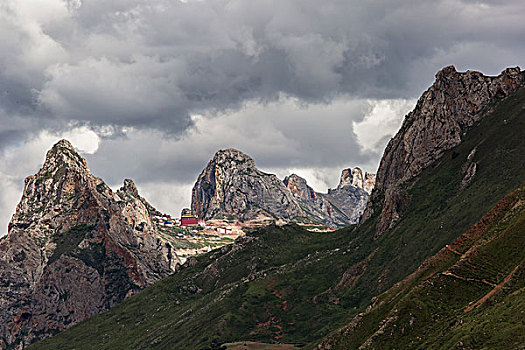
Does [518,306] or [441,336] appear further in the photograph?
[441,336]

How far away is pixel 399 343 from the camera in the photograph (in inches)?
7761

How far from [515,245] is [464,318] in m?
30.7

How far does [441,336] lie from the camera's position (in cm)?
18050

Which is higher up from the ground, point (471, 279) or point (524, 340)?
point (471, 279)

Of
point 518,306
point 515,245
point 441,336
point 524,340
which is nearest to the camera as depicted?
point 524,340

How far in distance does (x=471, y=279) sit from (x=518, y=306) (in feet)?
116

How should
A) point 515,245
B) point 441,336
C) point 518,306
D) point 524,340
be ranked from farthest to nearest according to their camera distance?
point 515,245, point 441,336, point 518,306, point 524,340

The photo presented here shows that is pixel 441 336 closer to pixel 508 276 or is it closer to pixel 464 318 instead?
pixel 464 318

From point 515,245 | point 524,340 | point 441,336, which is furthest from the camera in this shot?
point 515,245

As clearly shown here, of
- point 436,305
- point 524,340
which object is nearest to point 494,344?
point 524,340

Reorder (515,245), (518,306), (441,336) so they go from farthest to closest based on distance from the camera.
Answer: (515,245)
(441,336)
(518,306)

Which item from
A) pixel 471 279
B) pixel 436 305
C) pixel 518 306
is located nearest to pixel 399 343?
pixel 436 305

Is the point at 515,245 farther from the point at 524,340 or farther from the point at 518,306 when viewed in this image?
the point at 524,340

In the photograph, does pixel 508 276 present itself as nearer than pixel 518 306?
No
